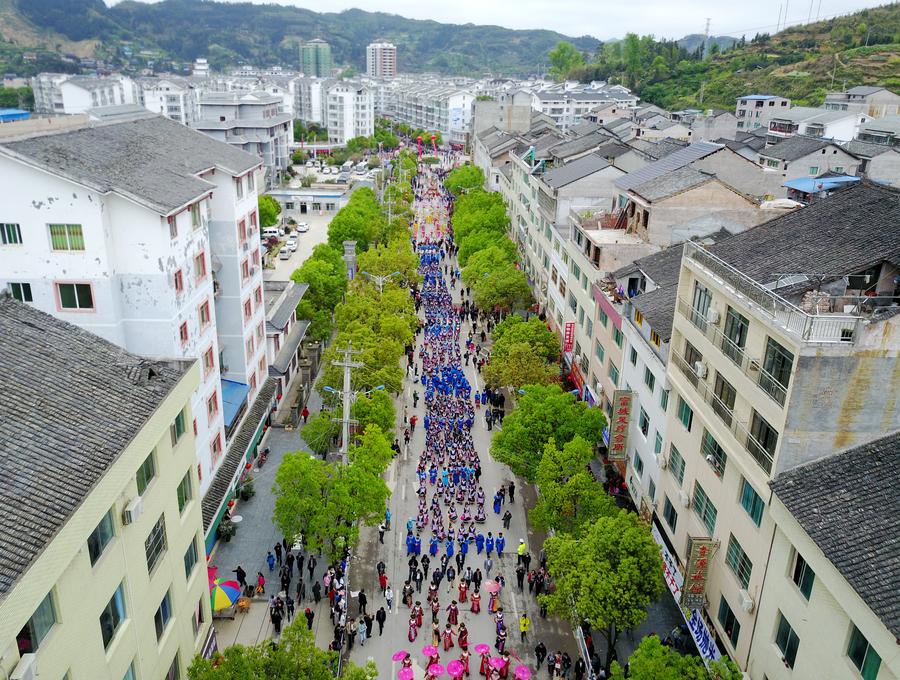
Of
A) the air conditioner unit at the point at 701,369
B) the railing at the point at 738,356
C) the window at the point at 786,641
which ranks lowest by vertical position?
the window at the point at 786,641

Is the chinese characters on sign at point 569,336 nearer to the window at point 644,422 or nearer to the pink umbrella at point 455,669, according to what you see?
the window at point 644,422

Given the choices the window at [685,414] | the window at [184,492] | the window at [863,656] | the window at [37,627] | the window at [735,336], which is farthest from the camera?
the window at [685,414]

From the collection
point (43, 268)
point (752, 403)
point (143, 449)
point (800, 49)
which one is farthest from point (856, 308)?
point (800, 49)

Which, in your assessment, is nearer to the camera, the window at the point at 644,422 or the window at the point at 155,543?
the window at the point at 155,543

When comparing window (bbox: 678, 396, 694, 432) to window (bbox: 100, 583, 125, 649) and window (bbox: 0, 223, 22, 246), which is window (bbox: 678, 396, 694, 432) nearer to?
window (bbox: 100, 583, 125, 649)

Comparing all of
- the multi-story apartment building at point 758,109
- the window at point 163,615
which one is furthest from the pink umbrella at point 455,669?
the multi-story apartment building at point 758,109

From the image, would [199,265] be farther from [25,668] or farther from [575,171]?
[575,171]

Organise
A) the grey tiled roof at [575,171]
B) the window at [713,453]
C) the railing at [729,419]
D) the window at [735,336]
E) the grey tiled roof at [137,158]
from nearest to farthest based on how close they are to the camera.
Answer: the railing at [729,419] < the window at [735,336] < the window at [713,453] < the grey tiled roof at [137,158] < the grey tiled roof at [575,171]

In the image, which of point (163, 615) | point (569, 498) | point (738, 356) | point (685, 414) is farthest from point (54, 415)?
point (685, 414)
